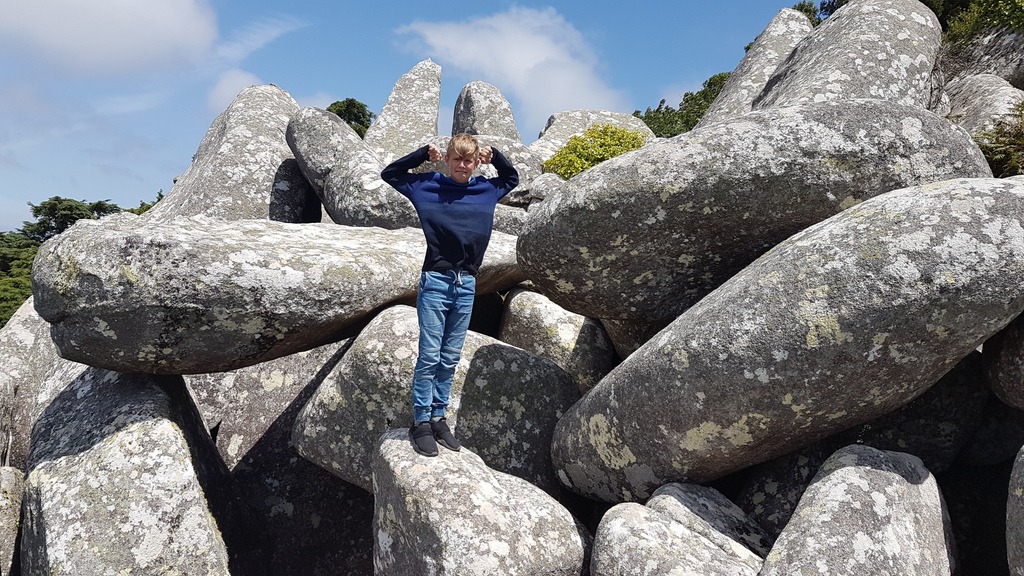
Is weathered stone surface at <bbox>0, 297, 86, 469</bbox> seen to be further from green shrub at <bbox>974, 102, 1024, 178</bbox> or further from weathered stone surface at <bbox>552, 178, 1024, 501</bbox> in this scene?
green shrub at <bbox>974, 102, 1024, 178</bbox>

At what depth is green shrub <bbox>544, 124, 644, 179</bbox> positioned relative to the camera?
15.4 m

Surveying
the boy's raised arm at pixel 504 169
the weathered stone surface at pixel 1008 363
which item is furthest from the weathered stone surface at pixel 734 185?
the weathered stone surface at pixel 1008 363

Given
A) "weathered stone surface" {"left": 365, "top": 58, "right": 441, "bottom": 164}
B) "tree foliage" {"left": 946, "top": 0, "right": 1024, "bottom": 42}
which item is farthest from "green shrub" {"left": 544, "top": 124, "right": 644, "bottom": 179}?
"tree foliage" {"left": 946, "top": 0, "right": 1024, "bottom": 42}

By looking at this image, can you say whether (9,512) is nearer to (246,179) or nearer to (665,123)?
(246,179)

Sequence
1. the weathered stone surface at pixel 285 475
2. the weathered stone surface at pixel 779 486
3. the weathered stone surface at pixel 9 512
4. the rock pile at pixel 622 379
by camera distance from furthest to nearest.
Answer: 1. the weathered stone surface at pixel 285 475
2. the weathered stone surface at pixel 9 512
3. the weathered stone surface at pixel 779 486
4. the rock pile at pixel 622 379

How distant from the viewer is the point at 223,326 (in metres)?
6.57

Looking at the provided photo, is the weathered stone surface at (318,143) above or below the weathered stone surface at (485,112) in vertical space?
below

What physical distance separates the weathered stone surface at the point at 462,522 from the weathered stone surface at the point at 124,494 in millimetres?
1932

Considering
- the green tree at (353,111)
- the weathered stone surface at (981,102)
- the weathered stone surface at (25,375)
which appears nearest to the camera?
the weathered stone surface at (25,375)

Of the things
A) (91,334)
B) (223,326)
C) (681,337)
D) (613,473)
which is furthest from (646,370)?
(91,334)

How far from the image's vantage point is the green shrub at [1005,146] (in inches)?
288

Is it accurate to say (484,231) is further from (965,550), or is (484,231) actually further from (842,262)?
(965,550)

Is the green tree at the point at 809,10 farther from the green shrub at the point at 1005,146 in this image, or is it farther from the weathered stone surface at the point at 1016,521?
the weathered stone surface at the point at 1016,521

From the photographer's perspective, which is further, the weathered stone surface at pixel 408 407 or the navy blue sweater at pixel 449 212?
the weathered stone surface at pixel 408 407
